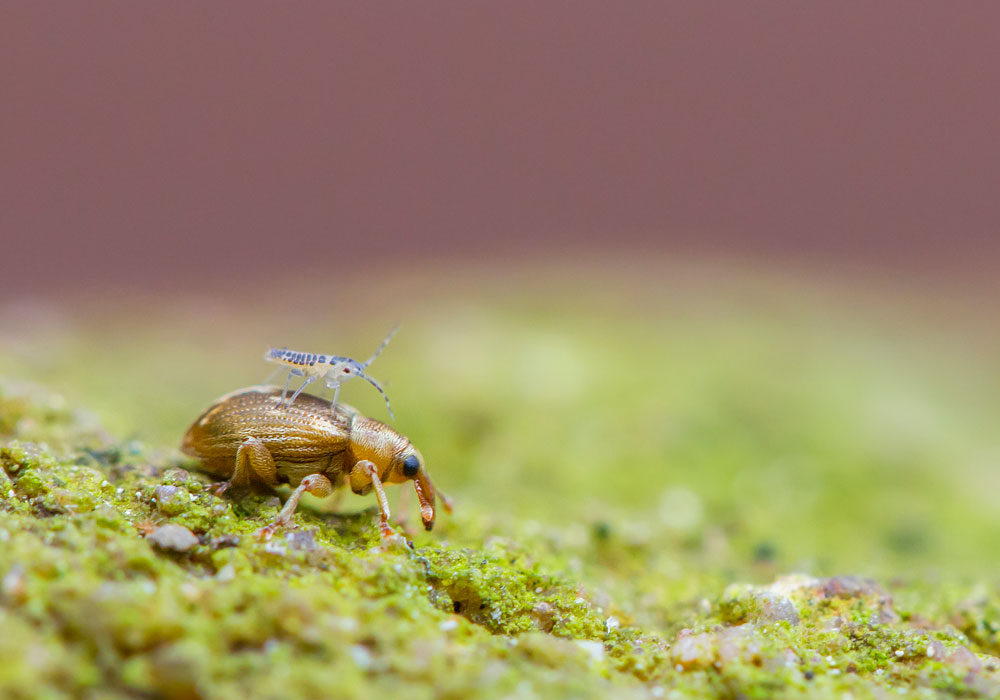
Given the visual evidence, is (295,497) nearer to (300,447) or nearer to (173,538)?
(300,447)

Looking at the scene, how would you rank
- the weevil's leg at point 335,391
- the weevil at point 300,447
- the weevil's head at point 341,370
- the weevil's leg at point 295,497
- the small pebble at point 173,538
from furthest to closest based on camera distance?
the weevil's leg at point 335,391, the weevil's head at point 341,370, the weevil at point 300,447, the weevil's leg at point 295,497, the small pebble at point 173,538

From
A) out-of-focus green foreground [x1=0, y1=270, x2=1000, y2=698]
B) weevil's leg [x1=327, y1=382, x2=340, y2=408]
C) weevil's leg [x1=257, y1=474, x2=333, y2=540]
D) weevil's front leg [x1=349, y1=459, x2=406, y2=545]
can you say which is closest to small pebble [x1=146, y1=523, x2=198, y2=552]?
out-of-focus green foreground [x1=0, y1=270, x2=1000, y2=698]

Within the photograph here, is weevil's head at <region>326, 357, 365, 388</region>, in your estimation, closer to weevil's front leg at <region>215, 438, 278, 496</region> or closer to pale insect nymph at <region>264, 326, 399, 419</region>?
pale insect nymph at <region>264, 326, 399, 419</region>

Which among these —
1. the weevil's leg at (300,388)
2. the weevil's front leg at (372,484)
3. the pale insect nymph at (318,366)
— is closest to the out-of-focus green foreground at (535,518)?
the weevil's front leg at (372,484)

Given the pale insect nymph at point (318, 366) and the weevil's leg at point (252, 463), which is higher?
the pale insect nymph at point (318, 366)

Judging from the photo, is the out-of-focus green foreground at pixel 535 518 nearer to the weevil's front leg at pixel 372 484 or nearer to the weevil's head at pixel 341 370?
the weevil's front leg at pixel 372 484

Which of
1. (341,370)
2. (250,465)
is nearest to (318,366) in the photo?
(341,370)
